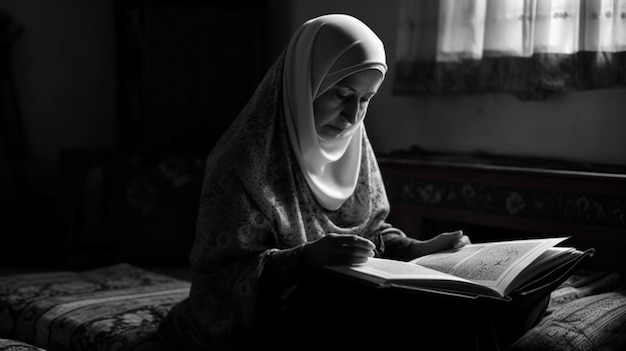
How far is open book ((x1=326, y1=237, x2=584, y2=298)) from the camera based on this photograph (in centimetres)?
143

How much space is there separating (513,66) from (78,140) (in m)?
2.49

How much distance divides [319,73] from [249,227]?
39 centimetres

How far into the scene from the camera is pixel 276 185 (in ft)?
5.92

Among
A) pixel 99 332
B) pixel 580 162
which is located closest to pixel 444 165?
pixel 580 162

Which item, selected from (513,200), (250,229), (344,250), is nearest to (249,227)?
(250,229)

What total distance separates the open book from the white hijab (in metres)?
0.33

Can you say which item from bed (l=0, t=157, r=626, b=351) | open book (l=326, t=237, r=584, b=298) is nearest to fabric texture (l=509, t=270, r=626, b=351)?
bed (l=0, t=157, r=626, b=351)

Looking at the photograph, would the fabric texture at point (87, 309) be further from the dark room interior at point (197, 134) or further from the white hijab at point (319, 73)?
the dark room interior at point (197, 134)

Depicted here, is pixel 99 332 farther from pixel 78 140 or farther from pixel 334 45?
pixel 78 140

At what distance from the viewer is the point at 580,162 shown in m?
2.81

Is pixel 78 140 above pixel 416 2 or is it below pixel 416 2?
below

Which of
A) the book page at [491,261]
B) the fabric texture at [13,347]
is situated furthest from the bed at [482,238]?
the book page at [491,261]

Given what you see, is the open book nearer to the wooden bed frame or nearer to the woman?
the woman

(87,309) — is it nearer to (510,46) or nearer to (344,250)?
(344,250)
